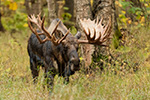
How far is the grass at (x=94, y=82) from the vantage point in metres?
5.12

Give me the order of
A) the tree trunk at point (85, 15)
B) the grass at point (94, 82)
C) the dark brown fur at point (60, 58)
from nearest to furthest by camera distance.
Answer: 1. the grass at point (94, 82)
2. the dark brown fur at point (60, 58)
3. the tree trunk at point (85, 15)

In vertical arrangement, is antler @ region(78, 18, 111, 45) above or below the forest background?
above

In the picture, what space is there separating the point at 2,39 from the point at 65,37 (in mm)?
7148

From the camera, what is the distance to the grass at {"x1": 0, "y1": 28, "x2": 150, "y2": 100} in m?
5.12

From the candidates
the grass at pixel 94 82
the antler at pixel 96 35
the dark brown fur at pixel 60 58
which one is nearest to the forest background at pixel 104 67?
the grass at pixel 94 82

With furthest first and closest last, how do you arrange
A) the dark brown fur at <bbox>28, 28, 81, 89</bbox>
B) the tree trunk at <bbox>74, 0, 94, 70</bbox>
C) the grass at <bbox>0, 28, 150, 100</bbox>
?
the tree trunk at <bbox>74, 0, 94, 70</bbox>, the dark brown fur at <bbox>28, 28, 81, 89</bbox>, the grass at <bbox>0, 28, 150, 100</bbox>

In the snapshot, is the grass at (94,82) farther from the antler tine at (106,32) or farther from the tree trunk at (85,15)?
the antler tine at (106,32)

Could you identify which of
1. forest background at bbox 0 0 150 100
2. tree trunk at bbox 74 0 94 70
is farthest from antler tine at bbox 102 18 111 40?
tree trunk at bbox 74 0 94 70

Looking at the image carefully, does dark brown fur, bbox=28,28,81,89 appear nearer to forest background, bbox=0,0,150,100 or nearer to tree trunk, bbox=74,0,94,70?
forest background, bbox=0,0,150,100

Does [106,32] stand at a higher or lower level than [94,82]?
higher

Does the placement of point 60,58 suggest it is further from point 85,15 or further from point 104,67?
point 85,15

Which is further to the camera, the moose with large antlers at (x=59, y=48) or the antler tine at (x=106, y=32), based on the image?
the antler tine at (x=106, y=32)

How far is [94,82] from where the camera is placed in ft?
21.7

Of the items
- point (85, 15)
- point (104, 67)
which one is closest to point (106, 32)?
point (104, 67)
